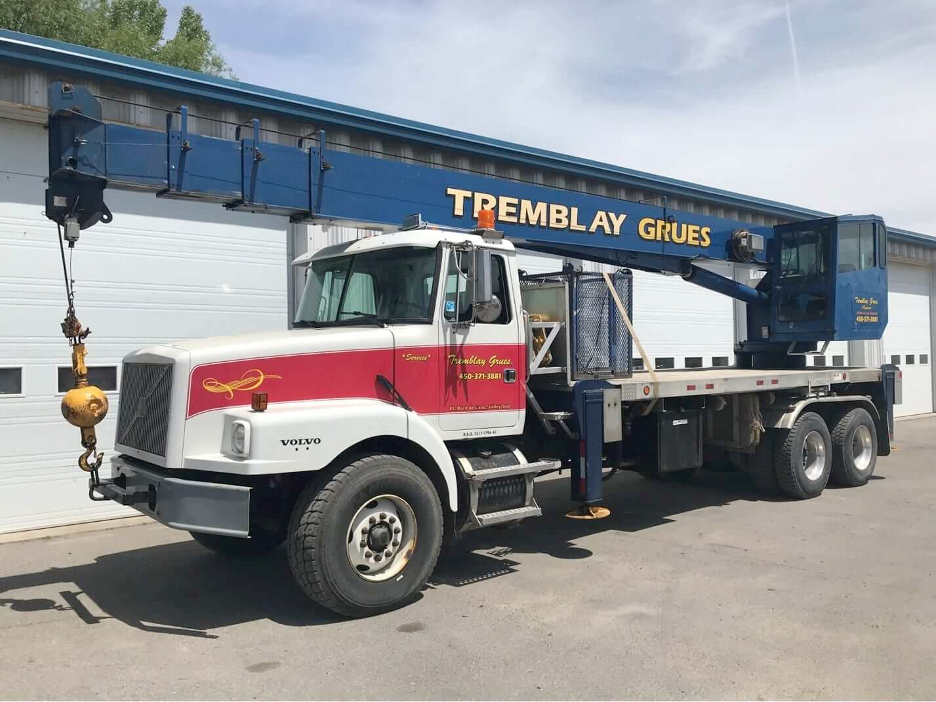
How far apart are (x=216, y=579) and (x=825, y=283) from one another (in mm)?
8397

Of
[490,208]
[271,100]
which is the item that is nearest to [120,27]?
[271,100]

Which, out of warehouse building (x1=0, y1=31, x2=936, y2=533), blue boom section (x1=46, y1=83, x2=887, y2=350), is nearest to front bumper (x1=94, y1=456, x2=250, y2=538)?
blue boom section (x1=46, y1=83, x2=887, y2=350)

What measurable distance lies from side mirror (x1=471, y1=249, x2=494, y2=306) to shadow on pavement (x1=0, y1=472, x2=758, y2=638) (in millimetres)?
2278

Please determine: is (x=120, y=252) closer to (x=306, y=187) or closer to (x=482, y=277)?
(x=306, y=187)

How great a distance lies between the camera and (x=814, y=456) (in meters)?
9.98

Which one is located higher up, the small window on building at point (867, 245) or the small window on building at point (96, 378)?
the small window on building at point (867, 245)

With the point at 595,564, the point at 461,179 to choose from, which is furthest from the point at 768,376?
the point at 461,179

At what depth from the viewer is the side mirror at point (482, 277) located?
609cm

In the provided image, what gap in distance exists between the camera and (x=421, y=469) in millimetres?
5926

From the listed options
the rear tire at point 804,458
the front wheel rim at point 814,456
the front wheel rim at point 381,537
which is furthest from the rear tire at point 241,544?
the front wheel rim at point 814,456

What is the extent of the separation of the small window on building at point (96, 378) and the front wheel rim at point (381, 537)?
4986 millimetres

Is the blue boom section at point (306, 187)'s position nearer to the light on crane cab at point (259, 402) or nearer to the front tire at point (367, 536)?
the light on crane cab at point (259, 402)

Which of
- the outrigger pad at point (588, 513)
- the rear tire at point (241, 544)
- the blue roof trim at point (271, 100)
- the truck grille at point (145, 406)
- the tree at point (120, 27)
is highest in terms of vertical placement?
the tree at point (120, 27)

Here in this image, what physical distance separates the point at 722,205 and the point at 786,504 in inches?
346
